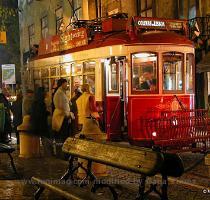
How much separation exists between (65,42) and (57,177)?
692 centimetres

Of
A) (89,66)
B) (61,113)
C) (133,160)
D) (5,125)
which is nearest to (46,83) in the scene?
(5,125)

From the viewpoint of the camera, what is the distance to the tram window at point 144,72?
41.3 ft

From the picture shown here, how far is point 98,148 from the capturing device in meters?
6.68

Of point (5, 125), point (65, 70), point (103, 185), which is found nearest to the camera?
point (103, 185)

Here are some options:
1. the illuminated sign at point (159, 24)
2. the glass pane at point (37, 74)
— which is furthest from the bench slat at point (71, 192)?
the glass pane at point (37, 74)

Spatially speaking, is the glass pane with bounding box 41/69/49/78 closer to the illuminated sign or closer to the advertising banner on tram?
the illuminated sign

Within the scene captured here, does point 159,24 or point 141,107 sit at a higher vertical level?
point 159,24

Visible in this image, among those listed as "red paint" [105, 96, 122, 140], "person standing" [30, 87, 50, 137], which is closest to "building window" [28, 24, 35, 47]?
"red paint" [105, 96, 122, 140]

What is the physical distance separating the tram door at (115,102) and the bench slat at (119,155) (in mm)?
5547

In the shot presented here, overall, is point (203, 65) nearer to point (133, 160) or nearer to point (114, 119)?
point (114, 119)

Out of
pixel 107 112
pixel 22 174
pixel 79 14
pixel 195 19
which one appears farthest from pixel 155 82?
pixel 79 14

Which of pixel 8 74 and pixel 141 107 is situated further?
pixel 8 74

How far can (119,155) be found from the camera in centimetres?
609

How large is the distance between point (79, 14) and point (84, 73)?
12930mm
